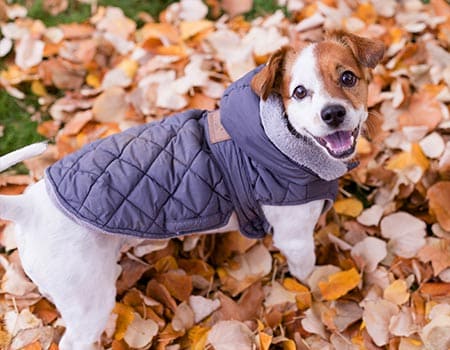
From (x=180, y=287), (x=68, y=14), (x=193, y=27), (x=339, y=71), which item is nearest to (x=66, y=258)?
(x=180, y=287)

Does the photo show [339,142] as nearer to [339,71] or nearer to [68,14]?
[339,71]

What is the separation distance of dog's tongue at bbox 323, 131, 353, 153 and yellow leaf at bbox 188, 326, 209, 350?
785 millimetres

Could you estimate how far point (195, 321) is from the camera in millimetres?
2094

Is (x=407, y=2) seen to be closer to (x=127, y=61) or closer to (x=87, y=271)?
(x=127, y=61)

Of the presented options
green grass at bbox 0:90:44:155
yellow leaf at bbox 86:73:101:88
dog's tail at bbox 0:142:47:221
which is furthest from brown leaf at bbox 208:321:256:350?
yellow leaf at bbox 86:73:101:88

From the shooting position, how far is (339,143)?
1.69 metres

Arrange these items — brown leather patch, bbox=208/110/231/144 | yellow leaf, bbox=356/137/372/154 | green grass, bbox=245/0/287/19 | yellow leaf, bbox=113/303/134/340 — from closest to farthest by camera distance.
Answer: brown leather patch, bbox=208/110/231/144
yellow leaf, bbox=113/303/134/340
yellow leaf, bbox=356/137/372/154
green grass, bbox=245/0/287/19

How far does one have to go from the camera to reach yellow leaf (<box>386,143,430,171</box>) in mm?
2320

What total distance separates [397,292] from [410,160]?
1.84 ft

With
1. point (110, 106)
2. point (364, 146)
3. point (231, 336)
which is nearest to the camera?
point (231, 336)

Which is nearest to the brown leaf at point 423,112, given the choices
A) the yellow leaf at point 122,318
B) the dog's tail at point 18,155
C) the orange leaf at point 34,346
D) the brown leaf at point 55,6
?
the yellow leaf at point 122,318

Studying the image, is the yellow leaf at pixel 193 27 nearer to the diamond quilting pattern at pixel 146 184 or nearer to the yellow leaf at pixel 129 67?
the yellow leaf at pixel 129 67

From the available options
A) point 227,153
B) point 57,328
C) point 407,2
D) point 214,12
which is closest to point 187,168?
point 227,153

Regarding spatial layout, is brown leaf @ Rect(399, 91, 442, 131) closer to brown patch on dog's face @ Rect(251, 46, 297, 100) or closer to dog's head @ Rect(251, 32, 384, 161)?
dog's head @ Rect(251, 32, 384, 161)
